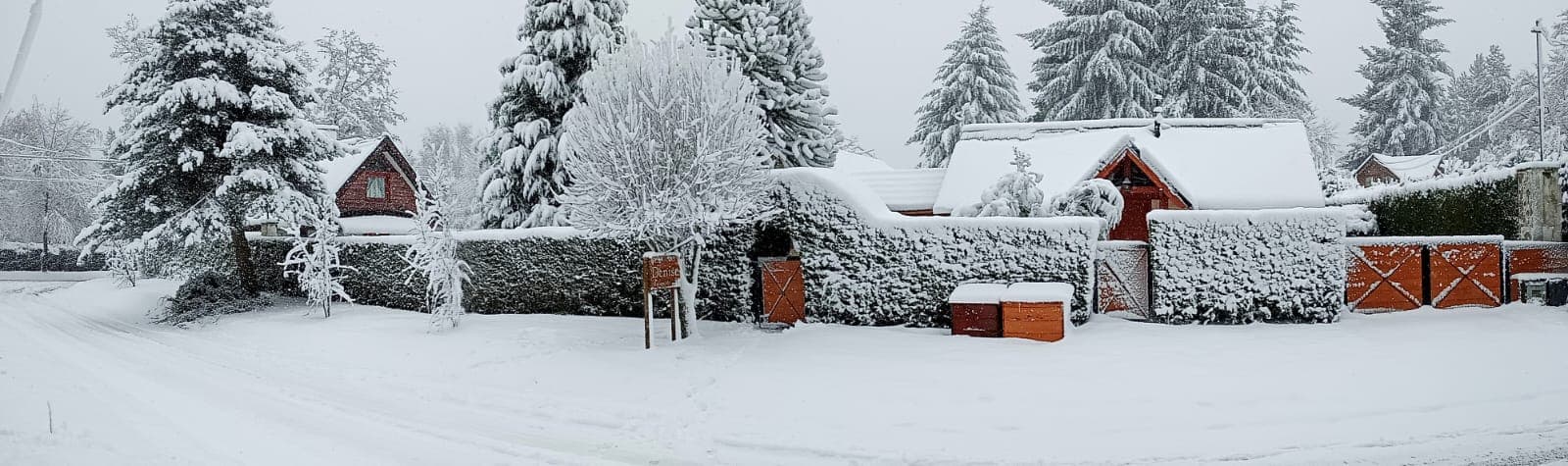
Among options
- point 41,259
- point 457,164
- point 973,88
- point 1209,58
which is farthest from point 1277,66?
point 457,164

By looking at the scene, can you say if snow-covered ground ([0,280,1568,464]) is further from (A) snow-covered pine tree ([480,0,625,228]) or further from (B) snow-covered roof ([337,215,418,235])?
(B) snow-covered roof ([337,215,418,235])

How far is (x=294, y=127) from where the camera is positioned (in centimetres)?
1984

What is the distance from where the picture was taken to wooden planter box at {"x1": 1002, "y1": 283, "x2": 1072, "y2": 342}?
34.6 feet

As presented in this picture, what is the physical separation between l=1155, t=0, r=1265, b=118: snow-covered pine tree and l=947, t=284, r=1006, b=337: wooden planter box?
2468cm

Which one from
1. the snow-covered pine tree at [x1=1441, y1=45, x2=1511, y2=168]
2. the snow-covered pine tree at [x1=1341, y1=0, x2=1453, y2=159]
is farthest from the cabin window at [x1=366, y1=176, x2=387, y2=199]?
the snow-covered pine tree at [x1=1441, y1=45, x2=1511, y2=168]

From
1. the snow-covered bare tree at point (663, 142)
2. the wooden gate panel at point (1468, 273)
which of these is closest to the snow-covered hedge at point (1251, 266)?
the wooden gate panel at point (1468, 273)

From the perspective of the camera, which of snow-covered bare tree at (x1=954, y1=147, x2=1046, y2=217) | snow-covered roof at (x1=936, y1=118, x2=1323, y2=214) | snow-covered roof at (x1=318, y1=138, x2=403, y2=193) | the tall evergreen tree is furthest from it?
the tall evergreen tree

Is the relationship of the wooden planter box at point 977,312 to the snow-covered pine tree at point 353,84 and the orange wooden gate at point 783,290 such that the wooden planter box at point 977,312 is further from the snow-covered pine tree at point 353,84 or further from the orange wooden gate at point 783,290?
the snow-covered pine tree at point 353,84

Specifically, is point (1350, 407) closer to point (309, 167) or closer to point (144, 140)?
point (309, 167)

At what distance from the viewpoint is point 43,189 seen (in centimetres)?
4622

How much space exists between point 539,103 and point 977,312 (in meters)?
14.6

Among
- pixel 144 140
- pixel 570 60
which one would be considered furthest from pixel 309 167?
pixel 570 60

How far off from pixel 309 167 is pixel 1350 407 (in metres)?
21.3

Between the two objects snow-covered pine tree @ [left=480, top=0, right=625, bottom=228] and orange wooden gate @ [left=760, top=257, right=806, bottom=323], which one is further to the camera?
snow-covered pine tree @ [left=480, top=0, right=625, bottom=228]
